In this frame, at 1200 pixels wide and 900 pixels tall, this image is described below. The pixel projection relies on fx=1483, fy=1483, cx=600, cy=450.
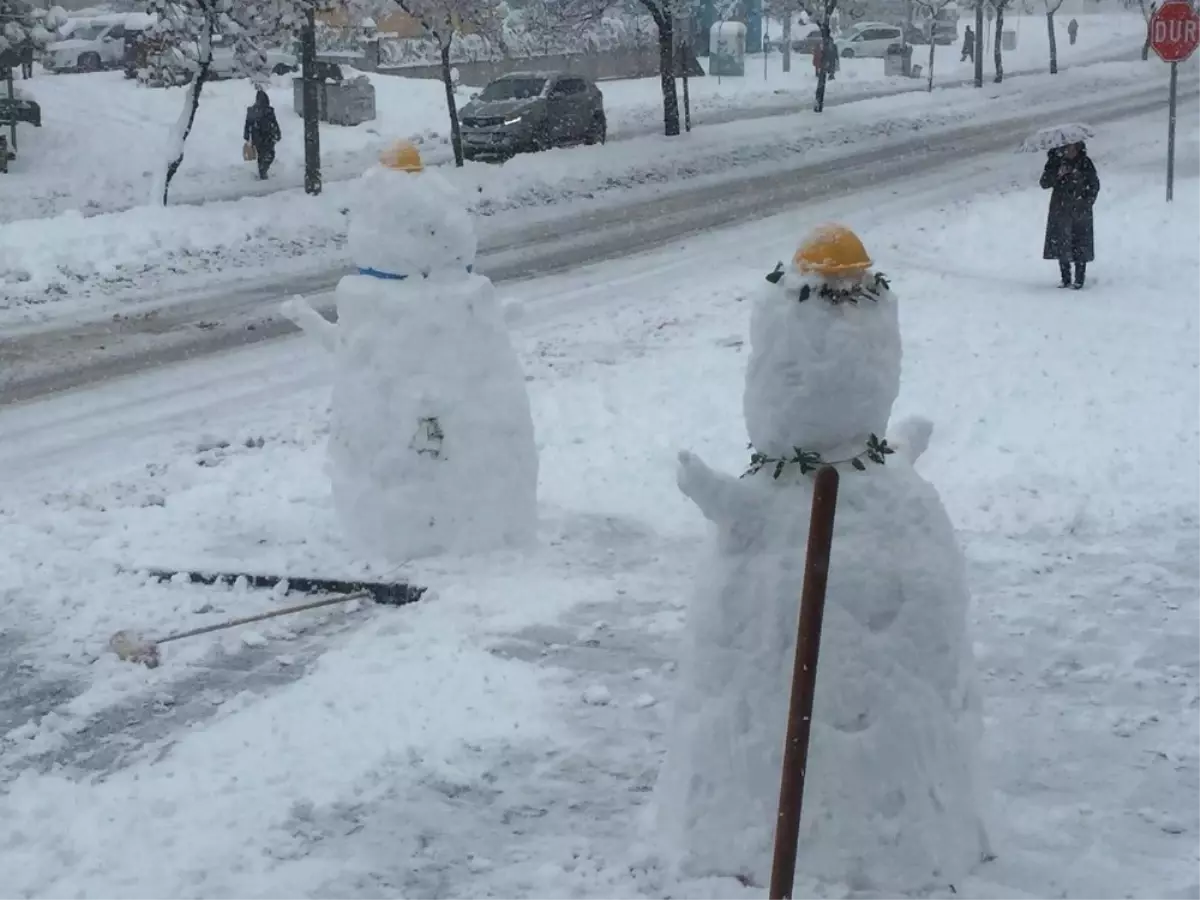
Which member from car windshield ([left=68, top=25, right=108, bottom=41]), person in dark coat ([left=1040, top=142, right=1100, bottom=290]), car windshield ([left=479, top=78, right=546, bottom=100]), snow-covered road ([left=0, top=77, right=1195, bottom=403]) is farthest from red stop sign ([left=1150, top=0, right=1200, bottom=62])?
car windshield ([left=68, top=25, right=108, bottom=41])

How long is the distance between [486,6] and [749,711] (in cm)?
2323

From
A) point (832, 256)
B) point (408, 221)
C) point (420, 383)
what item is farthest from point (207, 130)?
point (832, 256)

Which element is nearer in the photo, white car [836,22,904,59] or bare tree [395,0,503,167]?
bare tree [395,0,503,167]

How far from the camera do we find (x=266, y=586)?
7410 millimetres

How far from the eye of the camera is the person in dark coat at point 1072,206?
14.6m

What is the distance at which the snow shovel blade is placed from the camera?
281 inches

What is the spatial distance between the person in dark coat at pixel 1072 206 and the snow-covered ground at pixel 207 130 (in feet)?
46.0

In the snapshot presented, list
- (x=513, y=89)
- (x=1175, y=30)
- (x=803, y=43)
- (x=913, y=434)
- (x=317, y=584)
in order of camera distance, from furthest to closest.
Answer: (x=803, y=43), (x=513, y=89), (x=1175, y=30), (x=317, y=584), (x=913, y=434)

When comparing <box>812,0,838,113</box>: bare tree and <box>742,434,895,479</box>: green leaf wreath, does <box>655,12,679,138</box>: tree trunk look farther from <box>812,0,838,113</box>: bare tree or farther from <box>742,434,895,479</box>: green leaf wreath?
<box>742,434,895,479</box>: green leaf wreath

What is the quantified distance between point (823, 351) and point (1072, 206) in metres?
11.2

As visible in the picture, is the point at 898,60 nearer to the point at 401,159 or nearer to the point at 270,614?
the point at 401,159

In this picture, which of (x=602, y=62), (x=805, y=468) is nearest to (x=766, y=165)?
(x=602, y=62)

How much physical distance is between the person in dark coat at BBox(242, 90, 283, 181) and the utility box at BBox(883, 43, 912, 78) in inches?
1146

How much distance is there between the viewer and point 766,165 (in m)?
27.1
